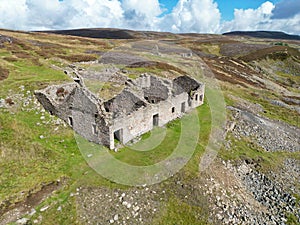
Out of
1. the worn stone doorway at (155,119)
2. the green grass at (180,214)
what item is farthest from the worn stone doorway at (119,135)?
the green grass at (180,214)

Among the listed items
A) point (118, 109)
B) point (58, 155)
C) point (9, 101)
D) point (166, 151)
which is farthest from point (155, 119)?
point (9, 101)

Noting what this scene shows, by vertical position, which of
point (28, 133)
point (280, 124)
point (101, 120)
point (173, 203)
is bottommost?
point (280, 124)

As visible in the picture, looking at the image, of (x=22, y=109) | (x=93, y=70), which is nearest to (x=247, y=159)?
(x=22, y=109)

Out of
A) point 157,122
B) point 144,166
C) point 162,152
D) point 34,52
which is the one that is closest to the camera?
point 144,166

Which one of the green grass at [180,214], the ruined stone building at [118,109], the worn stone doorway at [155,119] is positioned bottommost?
the green grass at [180,214]

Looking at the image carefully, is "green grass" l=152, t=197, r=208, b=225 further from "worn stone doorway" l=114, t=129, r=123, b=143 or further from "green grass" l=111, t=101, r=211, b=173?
"worn stone doorway" l=114, t=129, r=123, b=143

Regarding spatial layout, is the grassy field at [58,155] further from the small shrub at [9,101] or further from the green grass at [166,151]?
the small shrub at [9,101]

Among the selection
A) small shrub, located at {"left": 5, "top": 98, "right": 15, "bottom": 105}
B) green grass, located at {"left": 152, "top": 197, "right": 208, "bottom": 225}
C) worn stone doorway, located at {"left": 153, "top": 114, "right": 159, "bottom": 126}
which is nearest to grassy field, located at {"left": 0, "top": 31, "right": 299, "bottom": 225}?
green grass, located at {"left": 152, "top": 197, "right": 208, "bottom": 225}

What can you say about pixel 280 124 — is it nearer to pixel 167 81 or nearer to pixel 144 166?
pixel 167 81

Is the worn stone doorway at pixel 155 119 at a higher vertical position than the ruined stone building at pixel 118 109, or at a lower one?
lower
